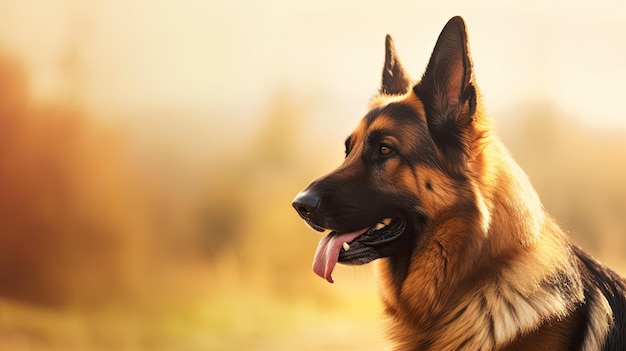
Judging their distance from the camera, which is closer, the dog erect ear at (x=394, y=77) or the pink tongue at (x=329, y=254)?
the pink tongue at (x=329, y=254)

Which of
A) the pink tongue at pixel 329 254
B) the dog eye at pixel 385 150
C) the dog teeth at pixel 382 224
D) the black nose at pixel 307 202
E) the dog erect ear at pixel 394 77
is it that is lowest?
the pink tongue at pixel 329 254

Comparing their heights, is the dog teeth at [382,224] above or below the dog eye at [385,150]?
below

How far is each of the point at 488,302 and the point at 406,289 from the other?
0.42 metres

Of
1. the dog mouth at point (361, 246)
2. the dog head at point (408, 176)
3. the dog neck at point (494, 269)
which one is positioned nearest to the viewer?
the dog neck at point (494, 269)

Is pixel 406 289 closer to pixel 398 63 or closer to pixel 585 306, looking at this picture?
pixel 585 306

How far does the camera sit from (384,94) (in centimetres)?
371

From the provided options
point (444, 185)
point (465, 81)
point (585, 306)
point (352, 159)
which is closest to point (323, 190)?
point (352, 159)

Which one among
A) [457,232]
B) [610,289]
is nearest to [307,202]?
[457,232]

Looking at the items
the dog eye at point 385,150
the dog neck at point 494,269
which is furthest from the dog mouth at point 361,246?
the dog eye at point 385,150

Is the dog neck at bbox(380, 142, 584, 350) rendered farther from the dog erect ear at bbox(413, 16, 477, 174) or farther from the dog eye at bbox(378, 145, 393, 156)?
the dog eye at bbox(378, 145, 393, 156)

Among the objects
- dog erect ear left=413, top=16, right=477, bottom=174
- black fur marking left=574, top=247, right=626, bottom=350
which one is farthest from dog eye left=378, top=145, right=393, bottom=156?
black fur marking left=574, top=247, right=626, bottom=350

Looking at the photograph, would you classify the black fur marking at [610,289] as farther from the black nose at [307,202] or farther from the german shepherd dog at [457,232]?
the black nose at [307,202]

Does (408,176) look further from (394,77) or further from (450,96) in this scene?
(394,77)

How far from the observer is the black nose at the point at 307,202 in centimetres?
305
